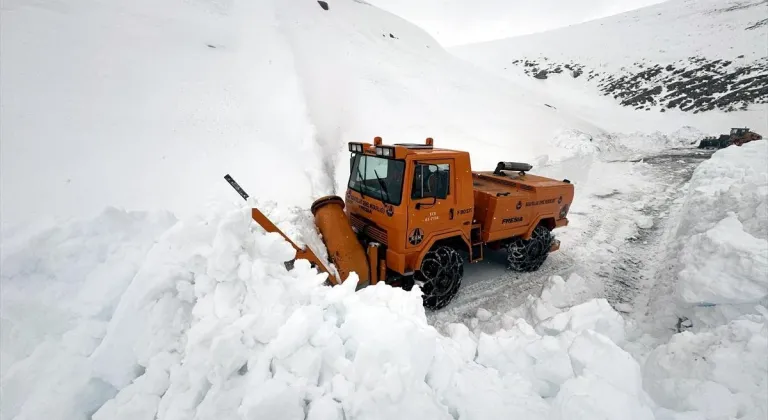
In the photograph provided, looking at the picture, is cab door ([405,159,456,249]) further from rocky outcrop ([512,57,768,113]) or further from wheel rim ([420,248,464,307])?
rocky outcrop ([512,57,768,113])

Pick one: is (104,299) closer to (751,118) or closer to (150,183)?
(150,183)

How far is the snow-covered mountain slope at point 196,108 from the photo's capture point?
6.03 metres

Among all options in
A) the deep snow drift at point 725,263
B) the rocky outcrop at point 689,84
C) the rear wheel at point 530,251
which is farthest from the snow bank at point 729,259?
the rocky outcrop at point 689,84

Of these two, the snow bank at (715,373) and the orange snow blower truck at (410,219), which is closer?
the snow bank at (715,373)

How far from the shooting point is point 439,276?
5.02m

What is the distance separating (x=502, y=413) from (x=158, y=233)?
3283 mm

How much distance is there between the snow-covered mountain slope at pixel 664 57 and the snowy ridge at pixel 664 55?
7cm

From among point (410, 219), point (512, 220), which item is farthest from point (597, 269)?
point (410, 219)

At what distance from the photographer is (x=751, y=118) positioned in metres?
25.3

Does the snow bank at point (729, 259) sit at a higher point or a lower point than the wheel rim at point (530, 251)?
higher

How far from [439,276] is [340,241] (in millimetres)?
1538

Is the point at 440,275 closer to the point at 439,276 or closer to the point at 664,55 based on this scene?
the point at 439,276

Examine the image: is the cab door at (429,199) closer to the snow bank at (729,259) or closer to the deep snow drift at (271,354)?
the deep snow drift at (271,354)

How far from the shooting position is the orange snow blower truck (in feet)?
14.5
